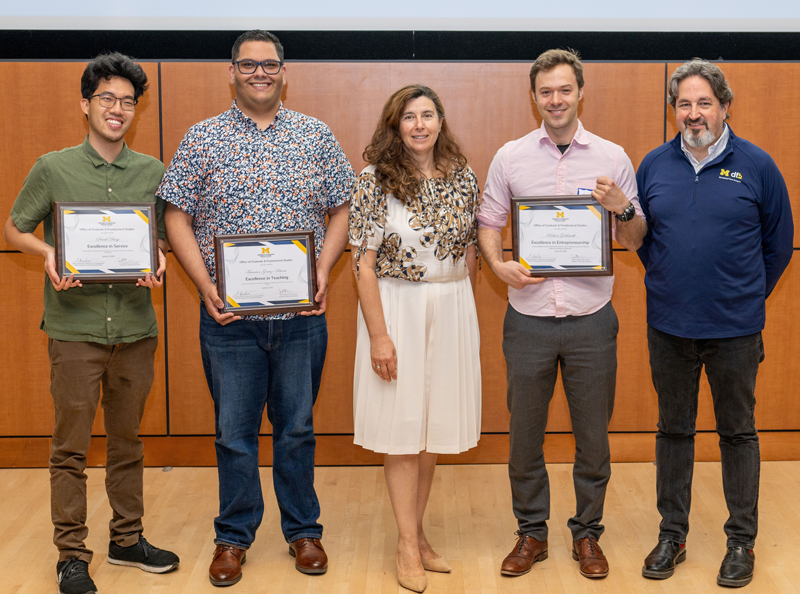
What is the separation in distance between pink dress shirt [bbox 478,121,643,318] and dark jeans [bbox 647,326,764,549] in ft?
1.15

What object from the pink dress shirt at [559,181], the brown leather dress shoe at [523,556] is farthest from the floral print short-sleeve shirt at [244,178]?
the brown leather dress shoe at [523,556]

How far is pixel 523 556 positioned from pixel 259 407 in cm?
114

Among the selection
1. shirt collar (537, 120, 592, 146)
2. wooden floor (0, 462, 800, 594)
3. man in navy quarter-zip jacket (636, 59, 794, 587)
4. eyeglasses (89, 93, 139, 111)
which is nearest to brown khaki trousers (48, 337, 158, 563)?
wooden floor (0, 462, 800, 594)

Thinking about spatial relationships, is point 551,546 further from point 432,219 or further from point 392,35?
point 392,35

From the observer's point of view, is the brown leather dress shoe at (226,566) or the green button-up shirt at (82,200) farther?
the brown leather dress shoe at (226,566)

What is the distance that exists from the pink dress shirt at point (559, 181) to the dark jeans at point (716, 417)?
35cm

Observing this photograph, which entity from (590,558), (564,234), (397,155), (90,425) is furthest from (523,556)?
(90,425)

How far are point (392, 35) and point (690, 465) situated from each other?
2.50 metres

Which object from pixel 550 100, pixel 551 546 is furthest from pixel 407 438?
pixel 550 100

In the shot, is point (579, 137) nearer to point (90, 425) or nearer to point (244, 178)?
point (244, 178)

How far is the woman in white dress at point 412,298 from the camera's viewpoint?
250 cm

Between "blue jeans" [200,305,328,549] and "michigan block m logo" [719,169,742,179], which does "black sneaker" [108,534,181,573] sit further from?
"michigan block m logo" [719,169,742,179]

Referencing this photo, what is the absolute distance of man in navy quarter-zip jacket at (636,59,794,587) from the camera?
2.56 meters

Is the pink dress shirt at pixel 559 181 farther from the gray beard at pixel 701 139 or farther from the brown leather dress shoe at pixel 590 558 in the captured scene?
the brown leather dress shoe at pixel 590 558
